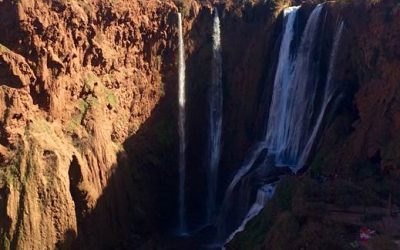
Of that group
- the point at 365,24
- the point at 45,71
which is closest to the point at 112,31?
the point at 45,71

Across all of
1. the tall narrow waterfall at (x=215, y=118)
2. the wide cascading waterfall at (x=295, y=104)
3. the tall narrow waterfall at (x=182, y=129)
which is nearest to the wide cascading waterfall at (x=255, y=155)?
the wide cascading waterfall at (x=295, y=104)

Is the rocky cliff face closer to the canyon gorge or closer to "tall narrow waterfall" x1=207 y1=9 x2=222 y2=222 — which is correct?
the canyon gorge

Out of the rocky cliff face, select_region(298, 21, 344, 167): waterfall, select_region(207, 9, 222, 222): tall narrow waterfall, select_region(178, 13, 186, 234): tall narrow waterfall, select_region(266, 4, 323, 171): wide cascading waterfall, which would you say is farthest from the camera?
select_region(207, 9, 222, 222): tall narrow waterfall

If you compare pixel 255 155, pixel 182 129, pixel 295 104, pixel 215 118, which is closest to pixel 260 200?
pixel 255 155

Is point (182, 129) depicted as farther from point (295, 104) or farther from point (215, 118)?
point (295, 104)

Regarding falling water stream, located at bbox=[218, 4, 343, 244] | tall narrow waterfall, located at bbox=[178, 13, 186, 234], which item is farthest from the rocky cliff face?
falling water stream, located at bbox=[218, 4, 343, 244]

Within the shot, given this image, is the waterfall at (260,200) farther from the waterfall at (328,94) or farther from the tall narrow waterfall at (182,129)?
the tall narrow waterfall at (182,129)
